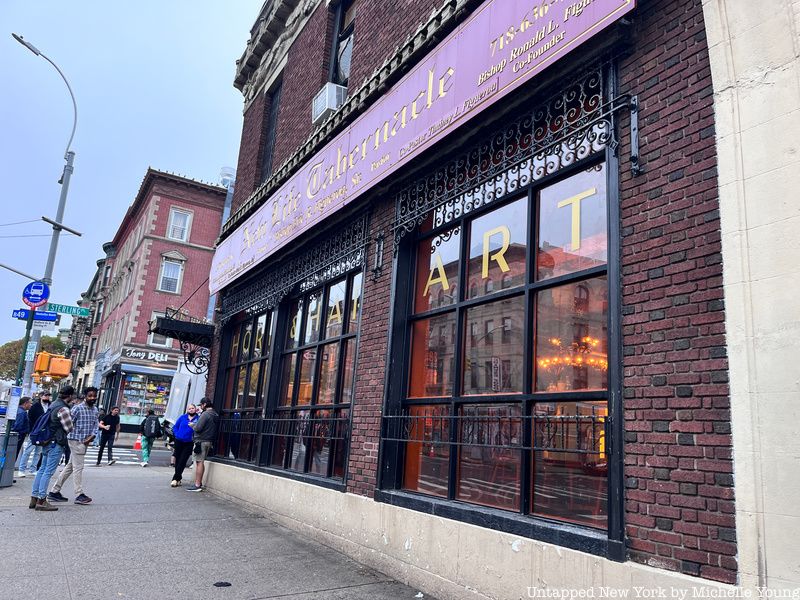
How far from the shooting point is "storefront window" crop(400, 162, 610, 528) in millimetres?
4523

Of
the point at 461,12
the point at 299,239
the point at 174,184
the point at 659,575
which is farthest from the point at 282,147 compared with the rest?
the point at 174,184

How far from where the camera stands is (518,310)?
211 inches

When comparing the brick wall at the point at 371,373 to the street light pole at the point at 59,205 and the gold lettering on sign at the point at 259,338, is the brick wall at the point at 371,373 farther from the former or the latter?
the street light pole at the point at 59,205

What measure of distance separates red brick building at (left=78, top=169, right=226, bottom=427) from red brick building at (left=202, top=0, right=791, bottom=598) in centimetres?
2674

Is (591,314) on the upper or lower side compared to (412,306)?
lower

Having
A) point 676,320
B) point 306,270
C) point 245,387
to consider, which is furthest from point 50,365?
point 676,320

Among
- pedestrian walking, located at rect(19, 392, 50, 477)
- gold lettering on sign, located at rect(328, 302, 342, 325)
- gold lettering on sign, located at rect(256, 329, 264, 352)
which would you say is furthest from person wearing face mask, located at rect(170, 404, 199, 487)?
gold lettering on sign, located at rect(328, 302, 342, 325)

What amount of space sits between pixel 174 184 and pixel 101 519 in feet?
101

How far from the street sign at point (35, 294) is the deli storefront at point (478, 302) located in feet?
28.7

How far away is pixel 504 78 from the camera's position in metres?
5.34

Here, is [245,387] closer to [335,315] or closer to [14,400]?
[335,315]

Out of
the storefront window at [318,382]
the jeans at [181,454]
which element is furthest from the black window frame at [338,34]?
Result: the jeans at [181,454]

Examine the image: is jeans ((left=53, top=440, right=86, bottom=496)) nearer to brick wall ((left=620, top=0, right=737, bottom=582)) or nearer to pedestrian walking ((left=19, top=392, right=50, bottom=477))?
pedestrian walking ((left=19, top=392, right=50, bottom=477))

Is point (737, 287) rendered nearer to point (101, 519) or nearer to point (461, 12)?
point (461, 12)
